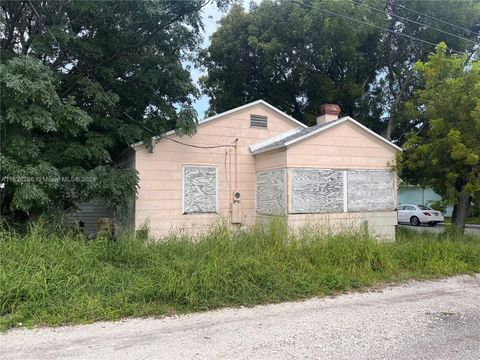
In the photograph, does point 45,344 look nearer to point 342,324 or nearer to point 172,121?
point 342,324

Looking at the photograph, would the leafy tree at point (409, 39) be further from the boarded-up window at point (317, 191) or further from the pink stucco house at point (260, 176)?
the boarded-up window at point (317, 191)

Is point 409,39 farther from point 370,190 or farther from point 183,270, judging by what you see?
point 183,270

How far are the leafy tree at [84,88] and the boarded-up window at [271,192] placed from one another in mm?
2437

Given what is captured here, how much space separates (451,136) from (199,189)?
6.49 metres

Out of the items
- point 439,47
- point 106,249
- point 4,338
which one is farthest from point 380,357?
point 439,47

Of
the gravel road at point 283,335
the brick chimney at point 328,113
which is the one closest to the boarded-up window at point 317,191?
the brick chimney at point 328,113

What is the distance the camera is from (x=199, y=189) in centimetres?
1026

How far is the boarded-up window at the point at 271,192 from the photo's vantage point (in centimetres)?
952

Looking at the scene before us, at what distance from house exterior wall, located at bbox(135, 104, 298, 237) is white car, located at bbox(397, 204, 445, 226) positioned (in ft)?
52.5

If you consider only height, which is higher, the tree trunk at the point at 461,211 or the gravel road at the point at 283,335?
the tree trunk at the point at 461,211

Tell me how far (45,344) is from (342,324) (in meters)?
3.40

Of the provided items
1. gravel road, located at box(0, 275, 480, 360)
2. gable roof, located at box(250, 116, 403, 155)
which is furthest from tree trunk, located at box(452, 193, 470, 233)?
gravel road, located at box(0, 275, 480, 360)

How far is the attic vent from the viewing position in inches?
433

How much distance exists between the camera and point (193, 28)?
9.63 metres
